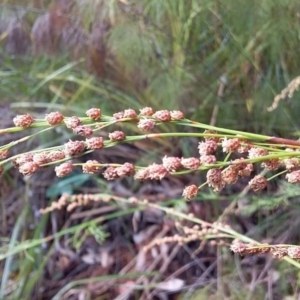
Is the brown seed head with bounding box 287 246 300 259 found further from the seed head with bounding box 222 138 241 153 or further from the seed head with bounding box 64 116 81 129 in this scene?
the seed head with bounding box 64 116 81 129

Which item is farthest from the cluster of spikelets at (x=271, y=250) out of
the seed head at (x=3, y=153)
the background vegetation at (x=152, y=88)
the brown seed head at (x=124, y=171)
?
the background vegetation at (x=152, y=88)

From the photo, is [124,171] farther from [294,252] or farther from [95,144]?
[294,252]

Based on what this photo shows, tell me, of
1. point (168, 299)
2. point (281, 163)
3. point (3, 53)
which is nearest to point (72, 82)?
point (3, 53)

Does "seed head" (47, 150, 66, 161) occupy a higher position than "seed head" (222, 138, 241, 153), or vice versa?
"seed head" (222, 138, 241, 153)

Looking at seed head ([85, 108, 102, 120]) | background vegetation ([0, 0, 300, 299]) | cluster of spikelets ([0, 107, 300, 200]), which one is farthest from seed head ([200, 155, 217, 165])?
background vegetation ([0, 0, 300, 299])

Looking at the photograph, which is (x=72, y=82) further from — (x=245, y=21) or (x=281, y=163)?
(x=281, y=163)

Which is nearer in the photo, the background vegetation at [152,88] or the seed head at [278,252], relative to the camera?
the seed head at [278,252]

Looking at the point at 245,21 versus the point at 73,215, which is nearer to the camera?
the point at 245,21

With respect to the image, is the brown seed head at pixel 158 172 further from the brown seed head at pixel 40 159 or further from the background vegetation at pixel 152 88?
the background vegetation at pixel 152 88
